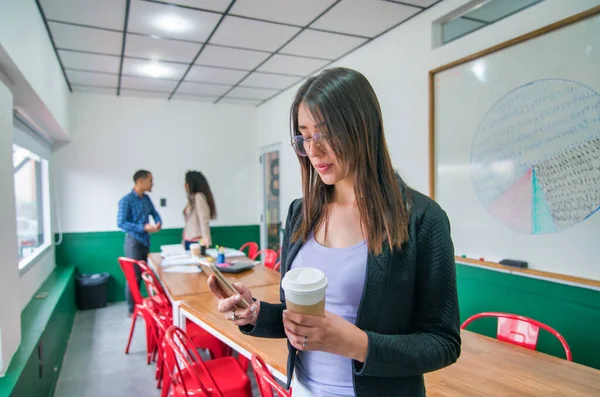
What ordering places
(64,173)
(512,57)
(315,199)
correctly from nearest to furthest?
(315,199), (512,57), (64,173)

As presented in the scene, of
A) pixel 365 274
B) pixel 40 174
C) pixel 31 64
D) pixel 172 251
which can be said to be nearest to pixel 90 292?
pixel 40 174

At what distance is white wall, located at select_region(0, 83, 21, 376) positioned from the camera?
1.82 m

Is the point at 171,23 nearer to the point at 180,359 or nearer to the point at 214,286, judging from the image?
the point at 180,359

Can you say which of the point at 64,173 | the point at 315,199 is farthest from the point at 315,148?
the point at 64,173

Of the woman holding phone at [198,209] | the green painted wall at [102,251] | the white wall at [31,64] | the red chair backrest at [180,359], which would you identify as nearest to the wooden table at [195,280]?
the red chair backrest at [180,359]

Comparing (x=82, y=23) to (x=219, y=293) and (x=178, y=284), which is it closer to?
(x=178, y=284)

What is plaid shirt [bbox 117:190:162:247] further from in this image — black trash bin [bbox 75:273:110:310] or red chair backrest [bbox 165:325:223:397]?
red chair backrest [bbox 165:325:223:397]

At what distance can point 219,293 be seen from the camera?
0.87m

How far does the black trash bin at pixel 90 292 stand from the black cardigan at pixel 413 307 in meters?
4.95

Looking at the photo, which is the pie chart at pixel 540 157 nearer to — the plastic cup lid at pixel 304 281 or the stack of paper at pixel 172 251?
the plastic cup lid at pixel 304 281

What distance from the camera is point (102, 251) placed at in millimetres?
5367

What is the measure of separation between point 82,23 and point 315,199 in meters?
3.08

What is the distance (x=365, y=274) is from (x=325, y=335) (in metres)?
0.19

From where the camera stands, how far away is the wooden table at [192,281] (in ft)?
8.04
